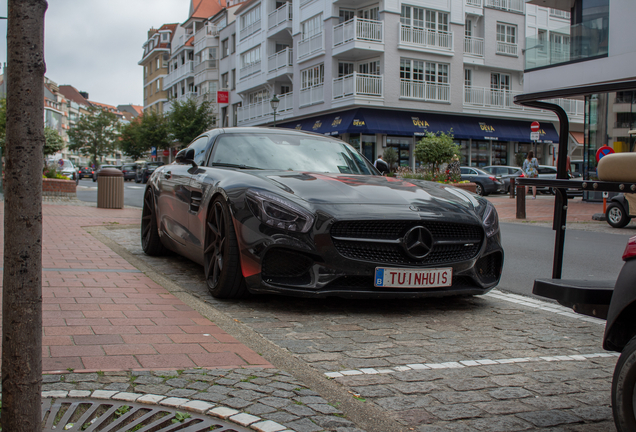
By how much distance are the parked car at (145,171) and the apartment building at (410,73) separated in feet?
31.4

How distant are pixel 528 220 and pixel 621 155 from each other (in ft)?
45.0

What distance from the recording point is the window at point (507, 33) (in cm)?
4197

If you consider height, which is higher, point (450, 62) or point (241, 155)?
point (450, 62)

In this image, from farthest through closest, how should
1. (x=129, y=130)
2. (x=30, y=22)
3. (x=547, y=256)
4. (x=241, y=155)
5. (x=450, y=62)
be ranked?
(x=129, y=130) → (x=450, y=62) → (x=547, y=256) → (x=241, y=155) → (x=30, y=22)

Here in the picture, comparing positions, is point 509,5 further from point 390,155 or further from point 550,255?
point 550,255

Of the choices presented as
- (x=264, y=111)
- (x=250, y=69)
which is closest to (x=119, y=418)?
(x=264, y=111)

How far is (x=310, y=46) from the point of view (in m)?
40.1

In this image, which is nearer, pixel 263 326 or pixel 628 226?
pixel 263 326

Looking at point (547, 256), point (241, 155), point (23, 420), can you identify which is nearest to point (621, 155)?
point (23, 420)

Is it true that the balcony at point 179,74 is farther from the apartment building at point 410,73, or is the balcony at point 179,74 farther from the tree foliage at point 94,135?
the apartment building at point 410,73

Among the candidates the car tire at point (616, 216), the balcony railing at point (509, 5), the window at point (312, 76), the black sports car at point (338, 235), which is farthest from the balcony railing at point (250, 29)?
the black sports car at point (338, 235)

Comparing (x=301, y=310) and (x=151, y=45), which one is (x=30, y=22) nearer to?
(x=301, y=310)

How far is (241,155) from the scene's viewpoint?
5980mm

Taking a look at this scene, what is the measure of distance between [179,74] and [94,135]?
28807 millimetres
